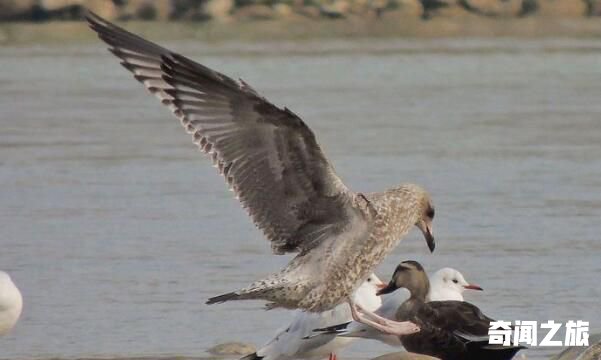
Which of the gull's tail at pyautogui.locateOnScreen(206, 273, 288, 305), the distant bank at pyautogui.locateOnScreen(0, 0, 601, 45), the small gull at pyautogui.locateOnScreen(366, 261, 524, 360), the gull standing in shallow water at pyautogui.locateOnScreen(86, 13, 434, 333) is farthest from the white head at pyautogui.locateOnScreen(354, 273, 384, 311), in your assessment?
the distant bank at pyautogui.locateOnScreen(0, 0, 601, 45)

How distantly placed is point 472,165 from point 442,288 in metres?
5.91

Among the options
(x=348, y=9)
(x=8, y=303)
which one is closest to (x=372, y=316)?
(x=8, y=303)

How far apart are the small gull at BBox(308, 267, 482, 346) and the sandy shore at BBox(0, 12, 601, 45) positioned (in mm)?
19374

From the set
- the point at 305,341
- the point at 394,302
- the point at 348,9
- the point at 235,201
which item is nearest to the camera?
the point at 305,341

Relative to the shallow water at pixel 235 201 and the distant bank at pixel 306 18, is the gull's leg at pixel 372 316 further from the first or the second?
the distant bank at pixel 306 18

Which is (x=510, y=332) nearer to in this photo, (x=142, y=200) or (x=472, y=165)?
(x=142, y=200)

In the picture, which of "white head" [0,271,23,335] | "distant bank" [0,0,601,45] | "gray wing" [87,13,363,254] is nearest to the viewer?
"gray wing" [87,13,363,254]

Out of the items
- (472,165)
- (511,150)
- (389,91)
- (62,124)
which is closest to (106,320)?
(472,165)

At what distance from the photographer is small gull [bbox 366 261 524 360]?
25.1 feet

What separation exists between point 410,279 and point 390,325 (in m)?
0.62

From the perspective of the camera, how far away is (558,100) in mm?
19297

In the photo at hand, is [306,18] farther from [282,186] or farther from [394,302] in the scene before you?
[282,186]

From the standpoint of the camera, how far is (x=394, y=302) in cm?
824

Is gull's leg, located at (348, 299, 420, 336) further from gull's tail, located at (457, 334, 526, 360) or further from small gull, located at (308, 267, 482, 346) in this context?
gull's tail, located at (457, 334, 526, 360)
